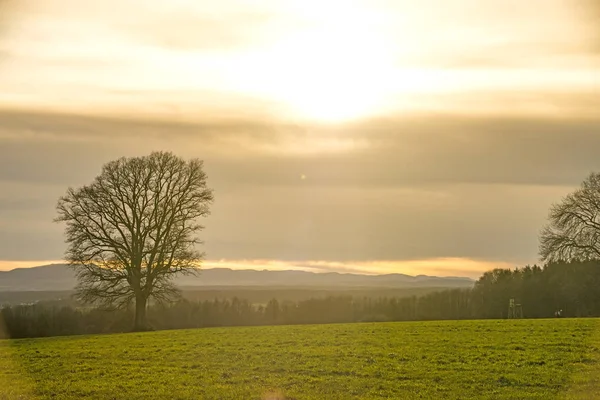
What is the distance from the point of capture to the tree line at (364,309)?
55.4 m

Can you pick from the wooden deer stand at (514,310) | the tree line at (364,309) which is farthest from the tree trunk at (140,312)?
the wooden deer stand at (514,310)

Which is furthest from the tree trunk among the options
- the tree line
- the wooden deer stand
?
the wooden deer stand

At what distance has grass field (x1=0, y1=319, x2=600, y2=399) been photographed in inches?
862

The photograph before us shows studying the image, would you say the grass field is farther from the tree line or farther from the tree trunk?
the tree line

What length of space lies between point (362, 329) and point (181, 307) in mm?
25382

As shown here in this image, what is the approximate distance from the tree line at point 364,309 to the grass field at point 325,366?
1749cm

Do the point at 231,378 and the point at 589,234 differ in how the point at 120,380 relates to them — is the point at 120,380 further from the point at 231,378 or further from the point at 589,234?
the point at 589,234

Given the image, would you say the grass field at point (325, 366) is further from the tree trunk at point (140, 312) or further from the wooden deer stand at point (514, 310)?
the wooden deer stand at point (514, 310)

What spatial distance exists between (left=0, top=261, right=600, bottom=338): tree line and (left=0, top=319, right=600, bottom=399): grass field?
57.4 ft

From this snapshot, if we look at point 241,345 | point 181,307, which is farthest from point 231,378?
point 181,307

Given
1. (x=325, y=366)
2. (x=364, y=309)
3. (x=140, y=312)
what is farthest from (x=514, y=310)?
(x=325, y=366)

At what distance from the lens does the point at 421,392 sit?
2128 cm

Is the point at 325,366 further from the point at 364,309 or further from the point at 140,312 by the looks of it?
the point at 364,309

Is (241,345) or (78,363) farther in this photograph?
(241,345)
